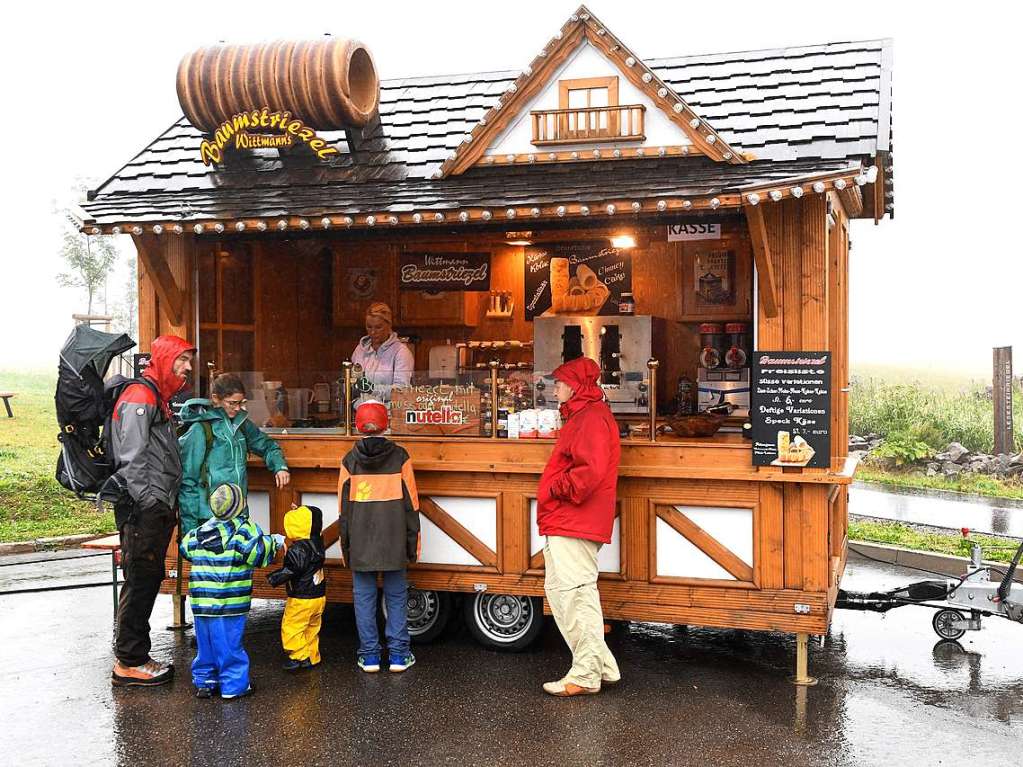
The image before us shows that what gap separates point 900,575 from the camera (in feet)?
35.3

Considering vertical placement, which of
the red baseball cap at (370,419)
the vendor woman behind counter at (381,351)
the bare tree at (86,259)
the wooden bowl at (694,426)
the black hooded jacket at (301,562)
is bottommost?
the black hooded jacket at (301,562)

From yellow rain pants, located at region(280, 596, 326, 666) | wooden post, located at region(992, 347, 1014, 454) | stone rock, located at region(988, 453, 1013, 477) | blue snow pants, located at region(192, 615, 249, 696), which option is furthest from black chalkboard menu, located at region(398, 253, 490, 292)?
stone rock, located at region(988, 453, 1013, 477)

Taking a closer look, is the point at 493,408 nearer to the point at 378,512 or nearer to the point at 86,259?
the point at 378,512

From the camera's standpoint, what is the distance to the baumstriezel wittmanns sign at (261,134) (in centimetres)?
878

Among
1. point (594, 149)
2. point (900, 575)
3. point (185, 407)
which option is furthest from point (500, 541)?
point (900, 575)

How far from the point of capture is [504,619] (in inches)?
314

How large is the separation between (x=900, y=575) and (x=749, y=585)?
412 centimetres

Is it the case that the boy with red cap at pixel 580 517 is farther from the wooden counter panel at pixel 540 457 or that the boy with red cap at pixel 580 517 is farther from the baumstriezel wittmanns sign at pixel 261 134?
the baumstriezel wittmanns sign at pixel 261 134

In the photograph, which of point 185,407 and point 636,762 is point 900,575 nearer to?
point 636,762

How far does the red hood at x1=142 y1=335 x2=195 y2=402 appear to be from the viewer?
7242 mm

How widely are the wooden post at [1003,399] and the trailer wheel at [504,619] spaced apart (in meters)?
12.1

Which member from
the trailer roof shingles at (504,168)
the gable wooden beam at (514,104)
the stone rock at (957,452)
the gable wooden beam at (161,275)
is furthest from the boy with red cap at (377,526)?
the stone rock at (957,452)

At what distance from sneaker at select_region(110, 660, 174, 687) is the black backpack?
1.14 metres

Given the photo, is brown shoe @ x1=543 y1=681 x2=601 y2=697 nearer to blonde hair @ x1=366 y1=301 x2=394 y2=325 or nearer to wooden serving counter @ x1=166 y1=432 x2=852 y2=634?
wooden serving counter @ x1=166 y1=432 x2=852 y2=634
